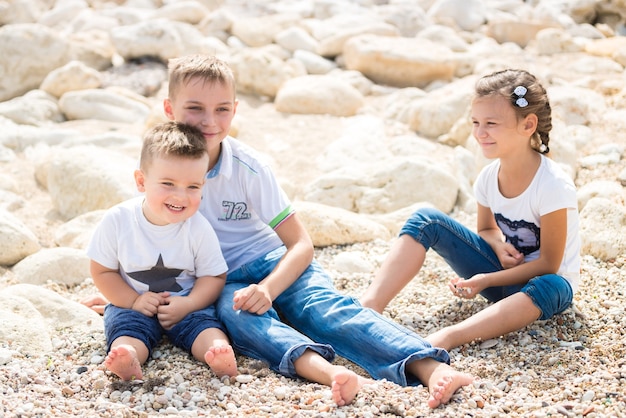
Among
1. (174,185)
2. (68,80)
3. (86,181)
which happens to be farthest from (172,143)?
(68,80)

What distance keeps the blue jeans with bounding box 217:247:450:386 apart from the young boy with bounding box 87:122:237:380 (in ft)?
0.45

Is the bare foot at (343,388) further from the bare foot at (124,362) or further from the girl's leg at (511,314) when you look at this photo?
the bare foot at (124,362)

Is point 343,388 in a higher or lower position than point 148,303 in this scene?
higher

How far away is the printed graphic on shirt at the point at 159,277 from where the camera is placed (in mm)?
3619

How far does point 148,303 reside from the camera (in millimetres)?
3553

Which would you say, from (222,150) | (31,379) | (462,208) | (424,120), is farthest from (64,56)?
(31,379)

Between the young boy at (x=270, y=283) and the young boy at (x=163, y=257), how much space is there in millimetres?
155

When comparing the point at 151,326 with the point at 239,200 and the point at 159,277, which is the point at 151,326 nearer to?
the point at 159,277

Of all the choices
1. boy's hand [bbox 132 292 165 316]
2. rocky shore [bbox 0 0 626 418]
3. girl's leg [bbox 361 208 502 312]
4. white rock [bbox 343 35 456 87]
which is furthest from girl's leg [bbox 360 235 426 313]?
white rock [bbox 343 35 456 87]

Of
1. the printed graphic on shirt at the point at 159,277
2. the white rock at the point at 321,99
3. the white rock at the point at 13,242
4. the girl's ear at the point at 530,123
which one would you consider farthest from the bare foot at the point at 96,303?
the white rock at the point at 321,99

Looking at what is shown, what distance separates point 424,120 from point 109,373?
17.3 ft

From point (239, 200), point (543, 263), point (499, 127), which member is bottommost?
point (543, 263)

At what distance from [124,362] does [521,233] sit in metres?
2.19

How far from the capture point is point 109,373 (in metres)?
3.33
